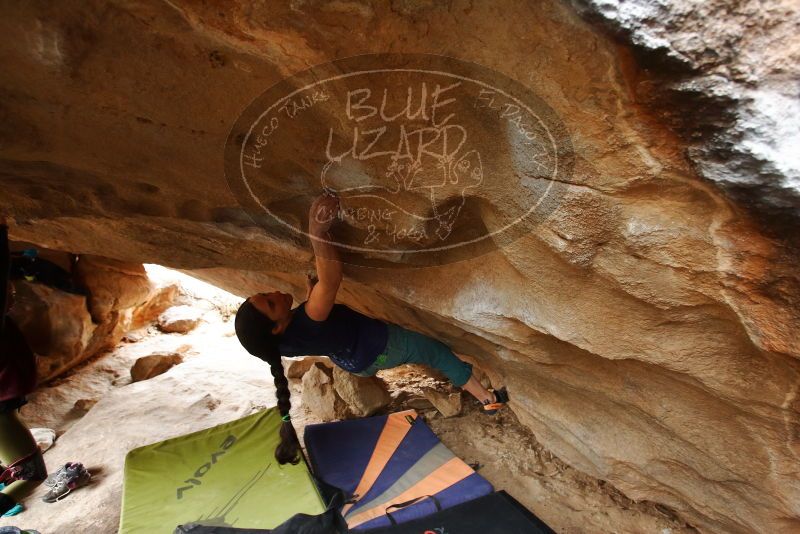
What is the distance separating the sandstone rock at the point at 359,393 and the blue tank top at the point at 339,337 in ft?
1.47

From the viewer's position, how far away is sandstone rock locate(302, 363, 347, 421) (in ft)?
9.07

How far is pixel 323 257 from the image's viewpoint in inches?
68.8

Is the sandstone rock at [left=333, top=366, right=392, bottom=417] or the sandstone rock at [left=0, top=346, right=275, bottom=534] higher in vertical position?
the sandstone rock at [left=333, top=366, right=392, bottom=417]

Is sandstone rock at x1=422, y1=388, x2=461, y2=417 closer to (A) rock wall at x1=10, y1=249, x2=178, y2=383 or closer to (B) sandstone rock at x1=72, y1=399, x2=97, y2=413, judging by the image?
(B) sandstone rock at x1=72, y1=399, x2=97, y2=413

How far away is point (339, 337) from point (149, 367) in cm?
258

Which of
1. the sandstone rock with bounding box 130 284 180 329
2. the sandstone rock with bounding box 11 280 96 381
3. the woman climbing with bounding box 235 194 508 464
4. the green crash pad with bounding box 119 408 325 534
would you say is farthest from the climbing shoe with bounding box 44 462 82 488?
the sandstone rock with bounding box 130 284 180 329

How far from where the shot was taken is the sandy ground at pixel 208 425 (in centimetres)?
206

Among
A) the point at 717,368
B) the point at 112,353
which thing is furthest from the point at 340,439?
Answer: the point at 112,353

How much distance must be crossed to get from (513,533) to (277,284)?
2025 mm

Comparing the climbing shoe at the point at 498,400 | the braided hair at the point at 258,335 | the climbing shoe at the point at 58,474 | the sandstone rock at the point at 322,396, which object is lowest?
the climbing shoe at the point at 58,474

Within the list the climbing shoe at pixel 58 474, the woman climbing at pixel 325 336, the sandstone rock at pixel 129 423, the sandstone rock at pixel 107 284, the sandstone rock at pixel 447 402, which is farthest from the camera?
the sandstone rock at pixel 107 284

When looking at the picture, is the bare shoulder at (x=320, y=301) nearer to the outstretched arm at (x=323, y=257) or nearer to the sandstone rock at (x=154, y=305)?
the outstretched arm at (x=323, y=257)

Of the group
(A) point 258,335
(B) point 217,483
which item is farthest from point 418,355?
(B) point 217,483

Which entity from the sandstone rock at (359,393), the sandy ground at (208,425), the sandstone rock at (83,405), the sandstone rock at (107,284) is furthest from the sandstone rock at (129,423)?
the sandstone rock at (107,284)
